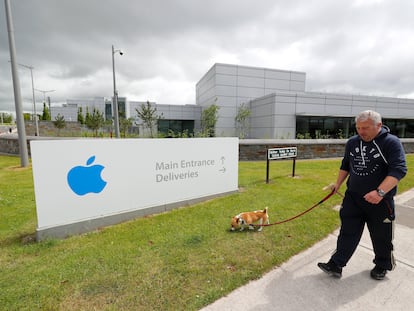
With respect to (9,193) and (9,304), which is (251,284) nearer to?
(9,304)

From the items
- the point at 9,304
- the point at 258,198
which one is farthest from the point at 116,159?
the point at 258,198

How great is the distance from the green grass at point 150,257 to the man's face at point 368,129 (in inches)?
69.9

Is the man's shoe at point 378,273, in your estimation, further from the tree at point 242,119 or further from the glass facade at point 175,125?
the glass facade at point 175,125

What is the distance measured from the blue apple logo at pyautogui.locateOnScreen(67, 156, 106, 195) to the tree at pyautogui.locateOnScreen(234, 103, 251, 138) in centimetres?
2093

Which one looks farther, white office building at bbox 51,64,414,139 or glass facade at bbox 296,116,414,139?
glass facade at bbox 296,116,414,139

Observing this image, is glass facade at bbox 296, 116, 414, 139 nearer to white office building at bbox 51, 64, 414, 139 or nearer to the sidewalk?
white office building at bbox 51, 64, 414, 139

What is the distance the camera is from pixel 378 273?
8.04ft

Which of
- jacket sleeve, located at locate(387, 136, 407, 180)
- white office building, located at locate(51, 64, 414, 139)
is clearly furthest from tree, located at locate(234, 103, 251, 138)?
jacket sleeve, located at locate(387, 136, 407, 180)

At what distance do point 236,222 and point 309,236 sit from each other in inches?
45.4

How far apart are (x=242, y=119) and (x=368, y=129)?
22.8 meters

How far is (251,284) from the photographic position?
2414mm

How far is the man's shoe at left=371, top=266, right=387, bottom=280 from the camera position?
2436 millimetres

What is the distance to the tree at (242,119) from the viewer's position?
2384 centimetres

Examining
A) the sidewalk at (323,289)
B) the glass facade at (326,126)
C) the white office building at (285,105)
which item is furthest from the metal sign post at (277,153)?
the glass facade at (326,126)
